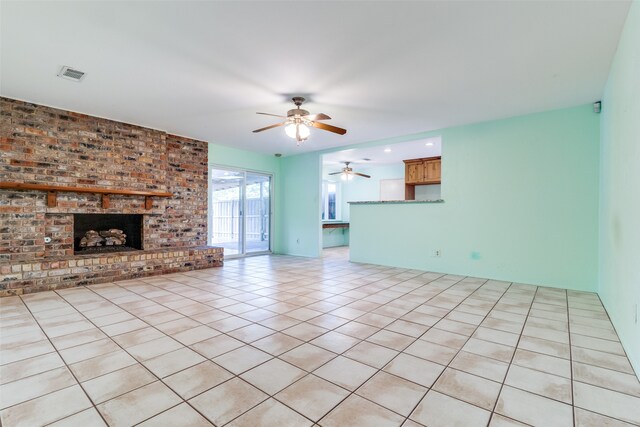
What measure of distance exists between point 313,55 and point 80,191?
3852mm

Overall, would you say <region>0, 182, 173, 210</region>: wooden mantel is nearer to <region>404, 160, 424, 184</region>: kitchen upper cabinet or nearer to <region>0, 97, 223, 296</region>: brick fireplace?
<region>0, 97, 223, 296</region>: brick fireplace

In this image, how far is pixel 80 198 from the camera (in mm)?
4469

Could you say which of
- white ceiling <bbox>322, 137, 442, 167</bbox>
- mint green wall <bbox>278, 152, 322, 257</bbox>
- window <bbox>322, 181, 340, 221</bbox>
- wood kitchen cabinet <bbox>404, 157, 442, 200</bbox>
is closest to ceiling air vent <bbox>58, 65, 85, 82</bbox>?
mint green wall <bbox>278, 152, 322, 257</bbox>

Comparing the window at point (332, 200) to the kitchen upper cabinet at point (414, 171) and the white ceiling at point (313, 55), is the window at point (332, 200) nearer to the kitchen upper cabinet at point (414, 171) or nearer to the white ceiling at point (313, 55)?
the kitchen upper cabinet at point (414, 171)

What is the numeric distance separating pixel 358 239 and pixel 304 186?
6.27ft

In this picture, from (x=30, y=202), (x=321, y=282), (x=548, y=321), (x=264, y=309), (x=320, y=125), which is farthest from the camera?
(x=321, y=282)

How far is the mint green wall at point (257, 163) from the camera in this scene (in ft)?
21.1

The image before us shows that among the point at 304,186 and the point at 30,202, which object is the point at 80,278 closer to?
the point at 30,202

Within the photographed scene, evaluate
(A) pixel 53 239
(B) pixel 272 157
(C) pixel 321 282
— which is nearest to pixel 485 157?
(C) pixel 321 282

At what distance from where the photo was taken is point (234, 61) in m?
2.90

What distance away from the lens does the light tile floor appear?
155 centimetres

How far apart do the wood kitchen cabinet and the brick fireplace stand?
512cm

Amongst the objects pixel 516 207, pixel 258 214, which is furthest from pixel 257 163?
pixel 516 207

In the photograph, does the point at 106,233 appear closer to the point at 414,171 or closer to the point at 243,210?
the point at 243,210
